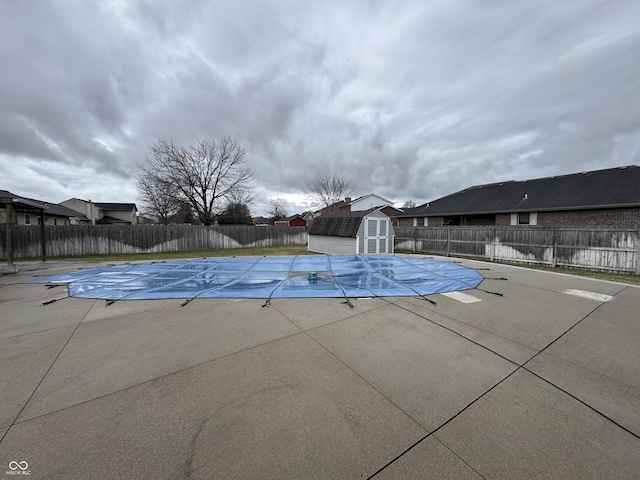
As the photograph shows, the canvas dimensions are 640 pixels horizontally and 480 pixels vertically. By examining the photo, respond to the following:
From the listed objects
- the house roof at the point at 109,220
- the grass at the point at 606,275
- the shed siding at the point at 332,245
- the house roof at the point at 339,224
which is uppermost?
the house roof at the point at 109,220

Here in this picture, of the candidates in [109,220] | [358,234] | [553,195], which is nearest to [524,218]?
[553,195]

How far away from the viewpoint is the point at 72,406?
220cm

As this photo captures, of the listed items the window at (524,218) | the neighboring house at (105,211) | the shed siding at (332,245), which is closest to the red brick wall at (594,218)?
the window at (524,218)

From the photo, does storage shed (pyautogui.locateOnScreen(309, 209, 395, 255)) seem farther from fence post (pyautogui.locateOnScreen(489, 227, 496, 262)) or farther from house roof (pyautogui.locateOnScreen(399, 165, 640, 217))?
house roof (pyautogui.locateOnScreen(399, 165, 640, 217))

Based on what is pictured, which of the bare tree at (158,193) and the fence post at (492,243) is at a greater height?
the bare tree at (158,193)

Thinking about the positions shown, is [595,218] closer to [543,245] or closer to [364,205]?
[543,245]

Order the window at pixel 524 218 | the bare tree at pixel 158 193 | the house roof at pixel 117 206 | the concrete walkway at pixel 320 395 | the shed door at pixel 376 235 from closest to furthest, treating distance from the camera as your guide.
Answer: the concrete walkway at pixel 320 395 → the shed door at pixel 376 235 → the window at pixel 524 218 → the bare tree at pixel 158 193 → the house roof at pixel 117 206

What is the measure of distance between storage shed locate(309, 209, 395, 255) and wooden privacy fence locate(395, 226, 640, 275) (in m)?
3.30

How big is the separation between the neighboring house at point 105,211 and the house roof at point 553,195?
41.4 meters

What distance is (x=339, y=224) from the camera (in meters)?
15.5

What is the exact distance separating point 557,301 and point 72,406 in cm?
839

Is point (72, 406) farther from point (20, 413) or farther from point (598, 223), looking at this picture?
point (598, 223)

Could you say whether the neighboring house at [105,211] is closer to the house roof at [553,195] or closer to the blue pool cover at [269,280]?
the blue pool cover at [269,280]

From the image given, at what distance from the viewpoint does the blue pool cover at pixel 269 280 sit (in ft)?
19.4
